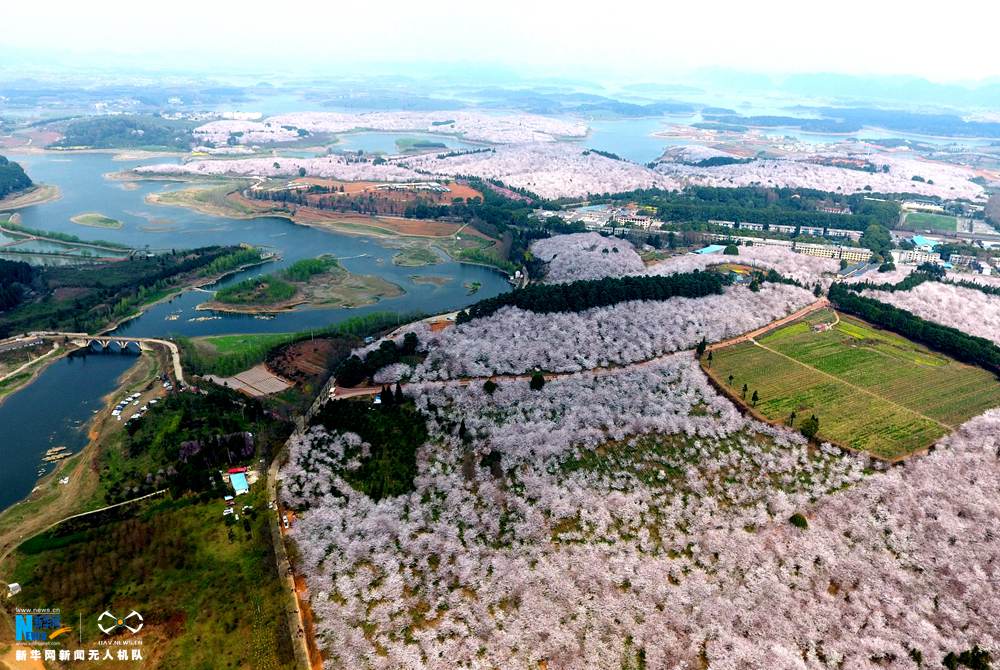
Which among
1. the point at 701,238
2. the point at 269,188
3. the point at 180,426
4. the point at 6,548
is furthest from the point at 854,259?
the point at 269,188

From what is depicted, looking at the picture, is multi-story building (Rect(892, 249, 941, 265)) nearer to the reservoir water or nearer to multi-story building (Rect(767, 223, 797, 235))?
multi-story building (Rect(767, 223, 797, 235))

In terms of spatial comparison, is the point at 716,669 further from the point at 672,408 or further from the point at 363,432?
the point at 363,432

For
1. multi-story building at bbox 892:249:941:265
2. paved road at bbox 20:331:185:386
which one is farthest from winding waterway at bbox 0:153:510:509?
multi-story building at bbox 892:249:941:265

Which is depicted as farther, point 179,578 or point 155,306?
point 155,306

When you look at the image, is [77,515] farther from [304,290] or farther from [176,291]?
[176,291]

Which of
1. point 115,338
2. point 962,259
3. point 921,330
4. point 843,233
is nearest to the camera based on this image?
point 921,330

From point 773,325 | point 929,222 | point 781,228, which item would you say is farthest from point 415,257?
point 929,222

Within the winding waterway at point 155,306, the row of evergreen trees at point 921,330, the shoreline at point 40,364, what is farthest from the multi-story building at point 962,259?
the shoreline at point 40,364

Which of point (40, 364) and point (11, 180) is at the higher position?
point (11, 180)
